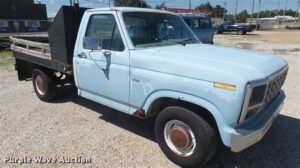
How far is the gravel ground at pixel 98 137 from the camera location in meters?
3.73

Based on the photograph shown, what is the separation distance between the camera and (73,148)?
4055 millimetres

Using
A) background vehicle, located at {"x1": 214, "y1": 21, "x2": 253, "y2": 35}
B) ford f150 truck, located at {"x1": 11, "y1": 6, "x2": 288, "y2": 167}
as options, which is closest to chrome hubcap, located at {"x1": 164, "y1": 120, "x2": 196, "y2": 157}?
ford f150 truck, located at {"x1": 11, "y1": 6, "x2": 288, "y2": 167}

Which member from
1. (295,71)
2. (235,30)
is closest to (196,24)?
(295,71)

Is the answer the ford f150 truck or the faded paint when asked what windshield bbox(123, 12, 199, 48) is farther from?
the faded paint

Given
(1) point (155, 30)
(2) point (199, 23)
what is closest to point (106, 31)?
(1) point (155, 30)

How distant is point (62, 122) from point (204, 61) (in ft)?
10.2

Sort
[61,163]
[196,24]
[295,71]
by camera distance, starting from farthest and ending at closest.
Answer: [196,24] < [295,71] < [61,163]

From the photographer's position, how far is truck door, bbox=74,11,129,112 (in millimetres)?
3899

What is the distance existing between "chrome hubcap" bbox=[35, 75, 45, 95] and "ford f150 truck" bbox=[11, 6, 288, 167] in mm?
1155

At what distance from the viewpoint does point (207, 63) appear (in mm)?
3131

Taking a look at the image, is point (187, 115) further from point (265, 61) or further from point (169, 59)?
point (265, 61)

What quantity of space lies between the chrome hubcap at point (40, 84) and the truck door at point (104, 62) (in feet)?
5.61

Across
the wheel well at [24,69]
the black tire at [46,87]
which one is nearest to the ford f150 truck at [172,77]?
the black tire at [46,87]

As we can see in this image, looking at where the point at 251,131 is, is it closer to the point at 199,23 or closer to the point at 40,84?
the point at 40,84
